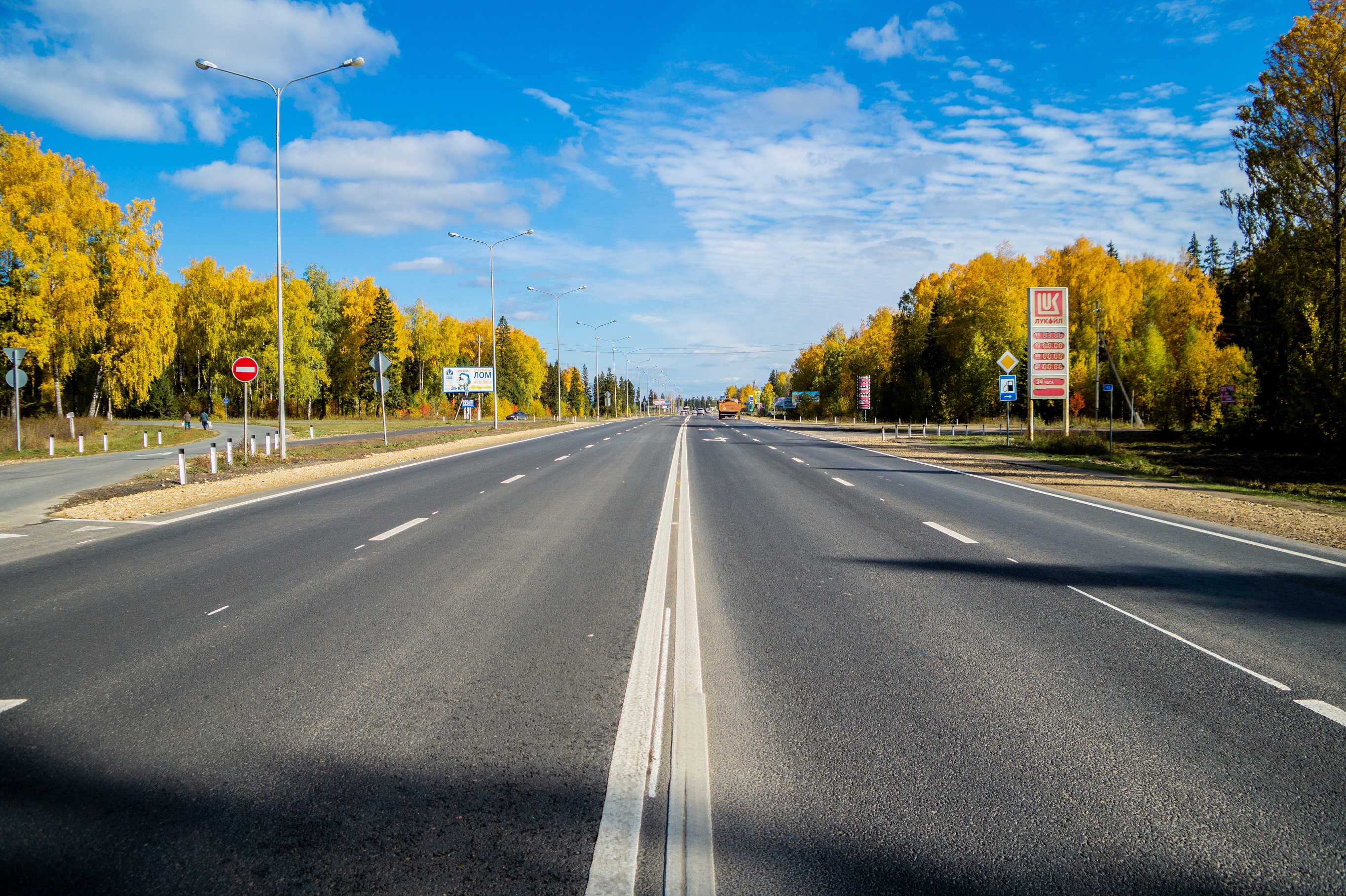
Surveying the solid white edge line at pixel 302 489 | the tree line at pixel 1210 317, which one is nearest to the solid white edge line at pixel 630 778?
the solid white edge line at pixel 302 489

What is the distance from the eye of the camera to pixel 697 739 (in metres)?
3.84

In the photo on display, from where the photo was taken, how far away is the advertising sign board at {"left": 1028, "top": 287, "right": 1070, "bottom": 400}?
31234 millimetres

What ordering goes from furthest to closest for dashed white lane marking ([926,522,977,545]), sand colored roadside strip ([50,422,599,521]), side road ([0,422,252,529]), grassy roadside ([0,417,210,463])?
grassy roadside ([0,417,210,463]), side road ([0,422,252,529]), sand colored roadside strip ([50,422,599,521]), dashed white lane marking ([926,522,977,545])

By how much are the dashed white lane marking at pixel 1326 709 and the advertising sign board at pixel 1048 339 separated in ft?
96.9

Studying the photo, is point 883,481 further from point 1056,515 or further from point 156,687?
point 156,687

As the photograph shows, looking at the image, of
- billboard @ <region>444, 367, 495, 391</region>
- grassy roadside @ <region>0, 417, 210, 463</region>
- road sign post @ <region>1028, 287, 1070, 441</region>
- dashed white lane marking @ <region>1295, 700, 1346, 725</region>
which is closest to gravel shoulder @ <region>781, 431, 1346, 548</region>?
road sign post @ <region>1028, 287, 1070, 441</region>

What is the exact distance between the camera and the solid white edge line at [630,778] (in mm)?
2684

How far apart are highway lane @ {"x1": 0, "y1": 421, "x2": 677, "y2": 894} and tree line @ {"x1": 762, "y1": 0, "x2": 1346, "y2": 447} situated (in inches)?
1062

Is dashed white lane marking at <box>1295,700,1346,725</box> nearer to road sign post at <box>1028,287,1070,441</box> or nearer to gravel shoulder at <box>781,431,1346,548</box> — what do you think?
gravel shoulder at <box>781,431,1346,548</box>

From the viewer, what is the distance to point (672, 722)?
4.05 metres

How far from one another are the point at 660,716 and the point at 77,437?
144 ft

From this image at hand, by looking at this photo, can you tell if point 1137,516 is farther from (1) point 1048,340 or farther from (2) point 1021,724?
(1) point 1048,340

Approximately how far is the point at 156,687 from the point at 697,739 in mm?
3380

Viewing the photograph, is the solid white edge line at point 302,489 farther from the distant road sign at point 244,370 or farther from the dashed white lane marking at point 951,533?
the dashed white lane marking at point 951,533
